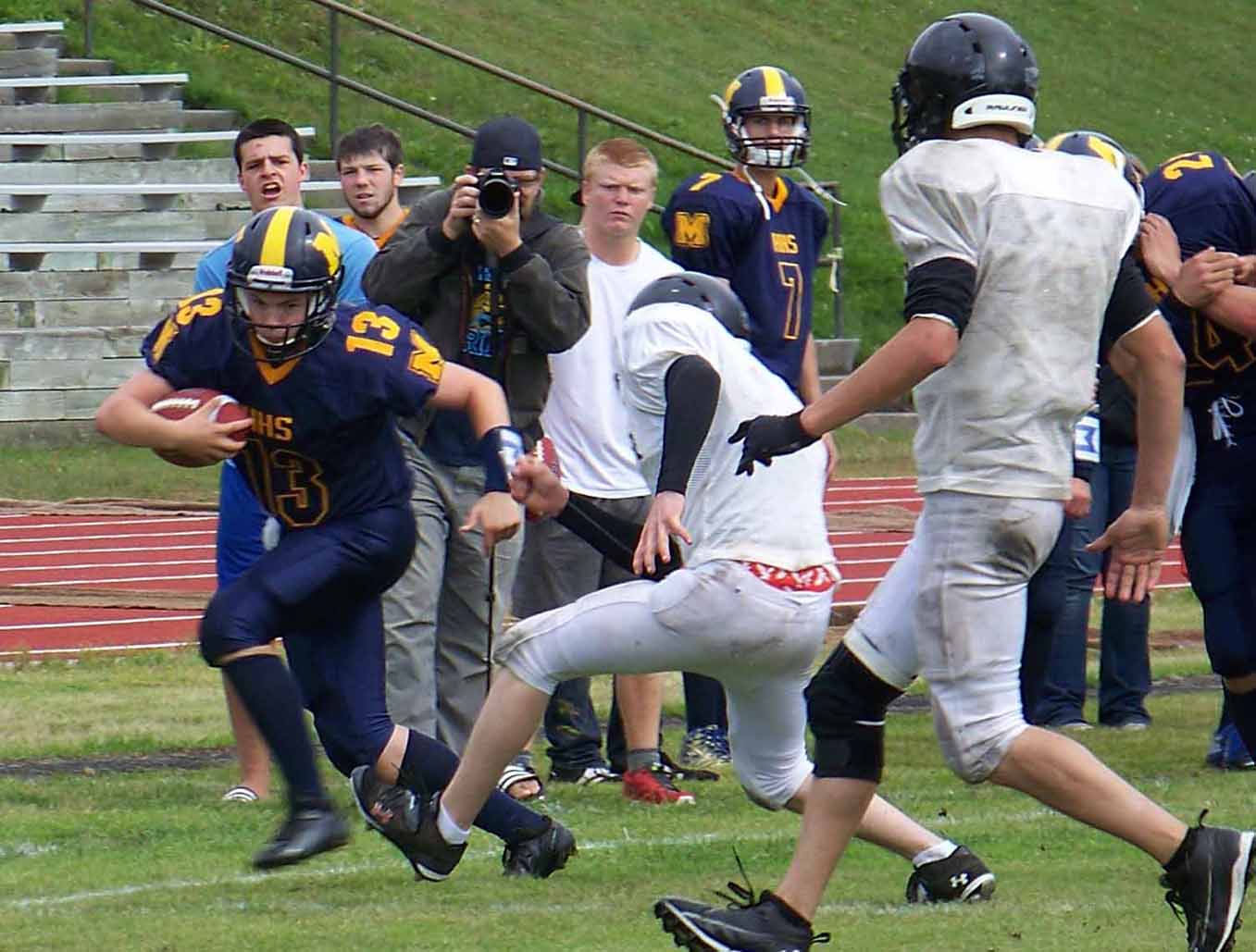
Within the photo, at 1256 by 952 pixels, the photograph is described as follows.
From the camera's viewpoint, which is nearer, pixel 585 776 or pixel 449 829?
pixel 449 829

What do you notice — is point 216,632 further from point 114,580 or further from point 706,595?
point 114,580

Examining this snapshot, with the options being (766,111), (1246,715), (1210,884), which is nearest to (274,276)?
(1210,884)

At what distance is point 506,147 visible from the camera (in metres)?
7.34

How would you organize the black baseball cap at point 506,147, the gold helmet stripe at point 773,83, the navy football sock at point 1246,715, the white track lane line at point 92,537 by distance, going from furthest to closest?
the white track lane line at point 92,537 → the gold helmet stripe at point 773,83 → the black baseball cap at point 506,147 → the navy football sock at point 1246,715

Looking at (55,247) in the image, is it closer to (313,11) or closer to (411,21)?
(313,11)

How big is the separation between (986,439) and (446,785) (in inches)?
70.7

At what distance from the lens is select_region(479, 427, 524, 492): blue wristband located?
5.80 meters

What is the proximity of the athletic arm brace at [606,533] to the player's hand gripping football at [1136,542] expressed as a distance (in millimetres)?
1100

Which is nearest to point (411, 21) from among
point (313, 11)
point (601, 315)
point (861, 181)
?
point (313, 11)

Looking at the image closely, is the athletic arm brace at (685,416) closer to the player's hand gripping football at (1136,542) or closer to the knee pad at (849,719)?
the knee pad at (849,719)

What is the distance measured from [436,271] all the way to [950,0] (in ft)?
89.9

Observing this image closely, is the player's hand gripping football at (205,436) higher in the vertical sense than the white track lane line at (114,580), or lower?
higher

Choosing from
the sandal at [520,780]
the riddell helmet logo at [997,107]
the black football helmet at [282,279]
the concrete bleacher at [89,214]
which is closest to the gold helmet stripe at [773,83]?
the sandal at [520,780]

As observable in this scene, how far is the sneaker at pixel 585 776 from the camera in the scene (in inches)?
305
